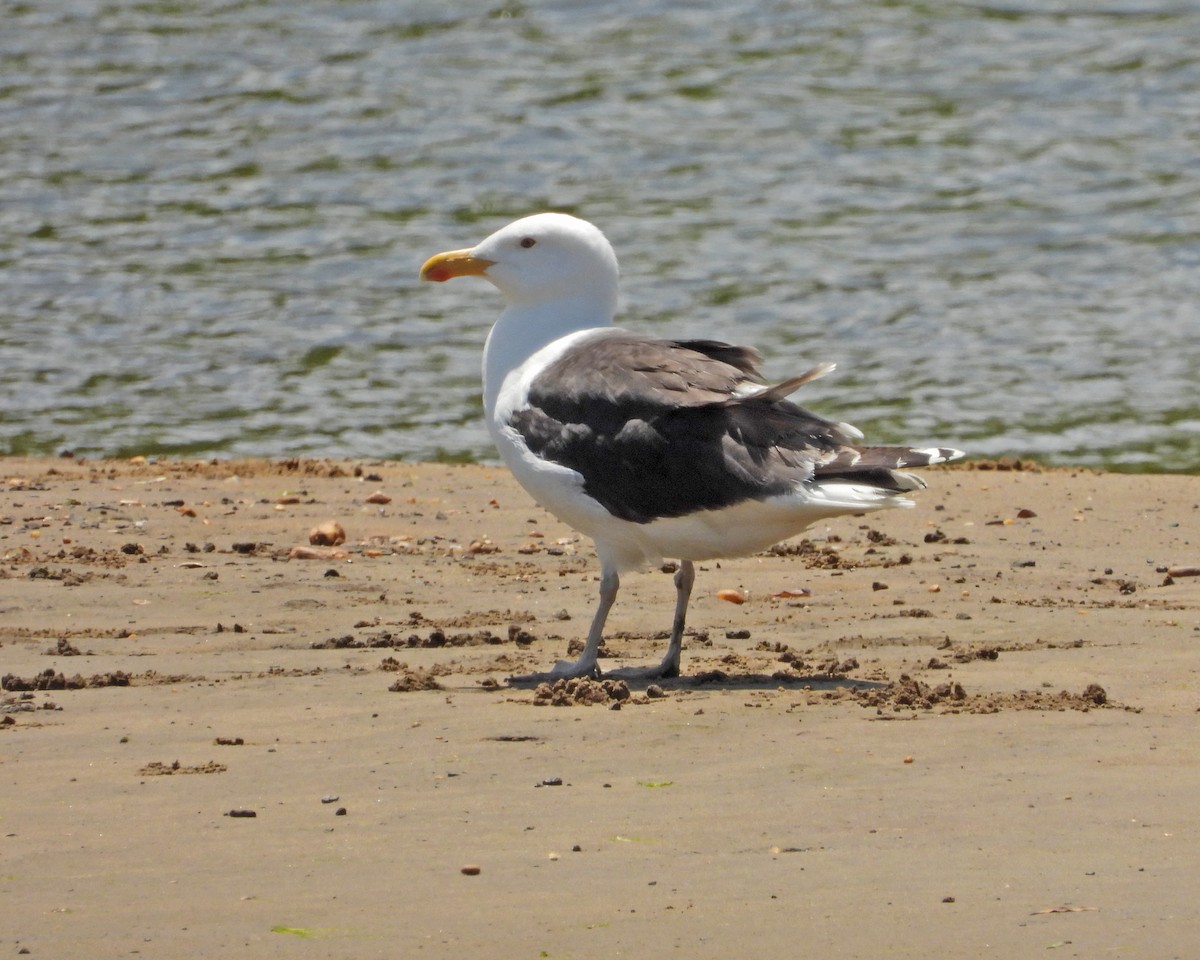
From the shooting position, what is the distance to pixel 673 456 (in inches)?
246

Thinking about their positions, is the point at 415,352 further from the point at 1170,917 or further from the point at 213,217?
the point at 1170,917

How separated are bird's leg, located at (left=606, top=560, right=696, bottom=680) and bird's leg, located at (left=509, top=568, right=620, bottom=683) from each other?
10 cm

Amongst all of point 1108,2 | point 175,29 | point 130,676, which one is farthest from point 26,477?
point 1108,2

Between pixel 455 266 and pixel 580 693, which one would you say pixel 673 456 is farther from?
pixel 455 266

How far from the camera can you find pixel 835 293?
15.3m

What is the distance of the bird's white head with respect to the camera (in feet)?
23.6

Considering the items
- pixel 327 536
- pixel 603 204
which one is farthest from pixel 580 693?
pixel 603 204

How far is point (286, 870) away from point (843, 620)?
3.25 m

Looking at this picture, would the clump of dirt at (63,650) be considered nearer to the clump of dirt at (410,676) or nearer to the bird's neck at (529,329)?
the clump of dirt at (410,676)

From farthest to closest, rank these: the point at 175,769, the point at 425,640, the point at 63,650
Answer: the point at 425,640, the point at 63,650, the point at 175,769

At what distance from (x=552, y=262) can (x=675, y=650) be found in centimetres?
160

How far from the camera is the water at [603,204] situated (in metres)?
13.1

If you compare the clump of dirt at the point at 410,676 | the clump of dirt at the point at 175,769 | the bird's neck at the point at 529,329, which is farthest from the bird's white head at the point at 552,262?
the clump of dirt at the point at 175,769

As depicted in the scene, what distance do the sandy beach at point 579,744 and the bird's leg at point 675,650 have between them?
0.11 m
